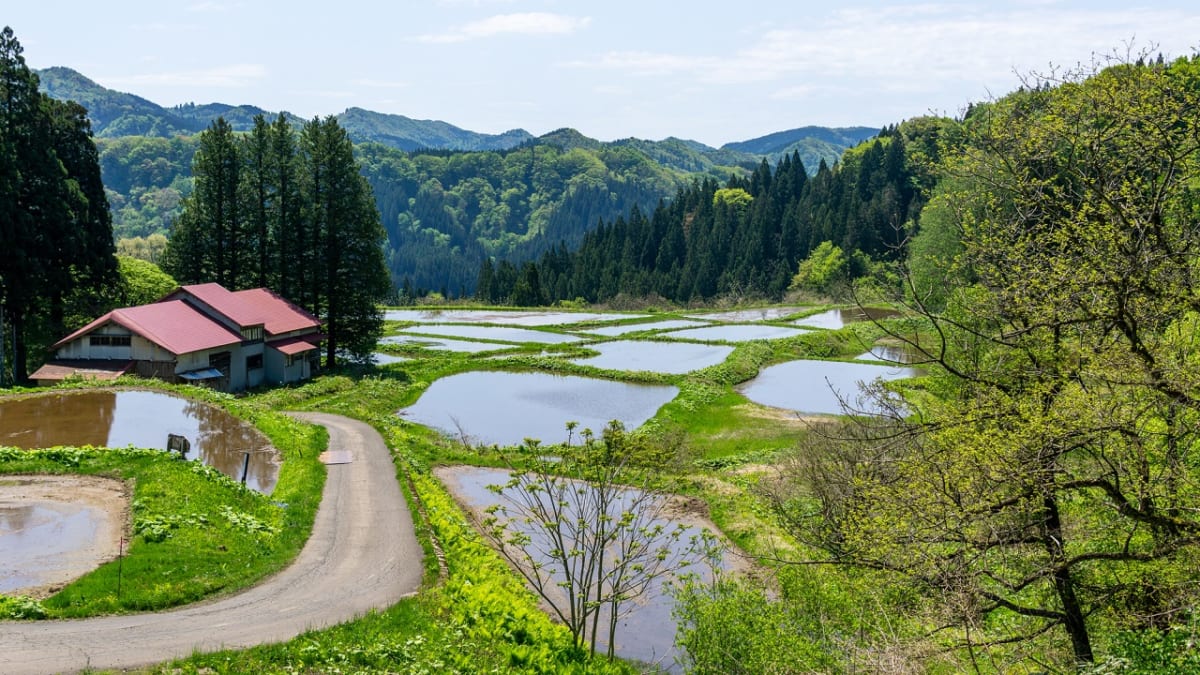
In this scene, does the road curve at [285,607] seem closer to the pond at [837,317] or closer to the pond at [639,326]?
the pond at [639,326]

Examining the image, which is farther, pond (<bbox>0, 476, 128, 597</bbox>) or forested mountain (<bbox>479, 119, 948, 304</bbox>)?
forested mountain (<bbox>479, 119, 948, 304</bbox>)

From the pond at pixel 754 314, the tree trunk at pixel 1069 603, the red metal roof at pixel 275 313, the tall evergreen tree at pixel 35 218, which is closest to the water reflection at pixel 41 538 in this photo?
the tree trunk at pixel 1069 603

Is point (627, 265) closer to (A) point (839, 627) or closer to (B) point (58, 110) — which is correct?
(B) point (58, 110)

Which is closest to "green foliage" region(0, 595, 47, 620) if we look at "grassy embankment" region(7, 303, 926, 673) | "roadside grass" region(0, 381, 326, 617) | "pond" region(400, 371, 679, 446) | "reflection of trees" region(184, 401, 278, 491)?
"roadside grass" region(0, 381, 326, 617)

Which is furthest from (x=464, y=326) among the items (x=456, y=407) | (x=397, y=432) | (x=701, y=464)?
(x=701, y=464)

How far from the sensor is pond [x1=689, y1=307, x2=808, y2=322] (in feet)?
257

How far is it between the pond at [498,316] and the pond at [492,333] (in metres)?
4.73

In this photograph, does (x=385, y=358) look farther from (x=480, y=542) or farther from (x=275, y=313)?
(x=480, y=542)

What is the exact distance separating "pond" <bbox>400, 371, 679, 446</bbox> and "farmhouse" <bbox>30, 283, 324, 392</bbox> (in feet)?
27.6

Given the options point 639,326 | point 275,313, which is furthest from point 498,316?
point 275,313

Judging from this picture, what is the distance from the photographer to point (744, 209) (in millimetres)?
130750

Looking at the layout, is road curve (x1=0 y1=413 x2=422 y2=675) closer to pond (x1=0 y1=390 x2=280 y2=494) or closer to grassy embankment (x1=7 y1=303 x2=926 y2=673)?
grassy embankment (x1=7 y1=303 x2=926 y2=673)

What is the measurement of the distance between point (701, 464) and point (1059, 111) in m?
20.9

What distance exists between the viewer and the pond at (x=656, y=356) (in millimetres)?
50656
